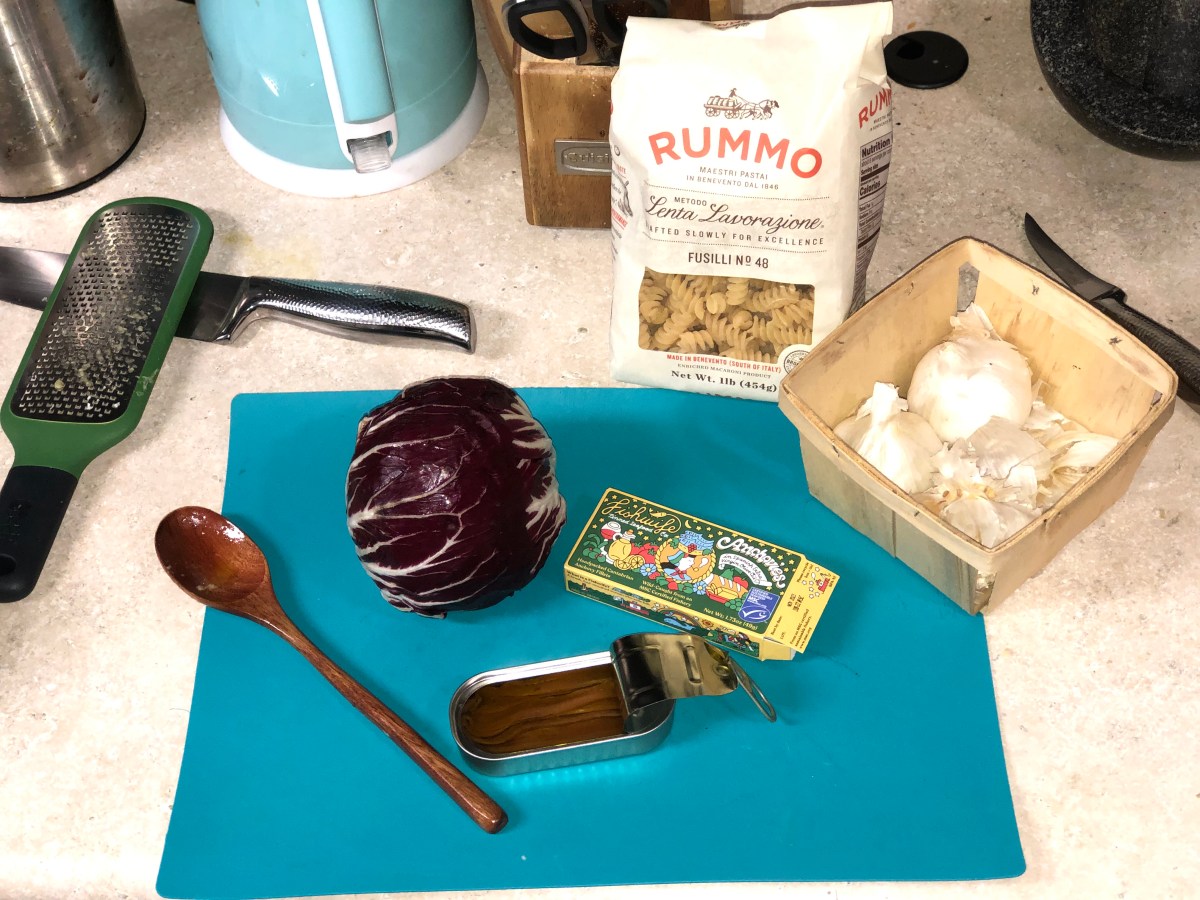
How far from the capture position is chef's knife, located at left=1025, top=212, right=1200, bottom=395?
0.94 m

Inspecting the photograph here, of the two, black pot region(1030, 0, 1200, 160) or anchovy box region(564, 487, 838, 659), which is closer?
anchovy box region(564, 487, 838, 659)

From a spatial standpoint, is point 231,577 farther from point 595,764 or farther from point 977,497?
point 977,497

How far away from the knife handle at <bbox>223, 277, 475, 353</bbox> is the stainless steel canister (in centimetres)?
23

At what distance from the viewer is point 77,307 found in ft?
3.35

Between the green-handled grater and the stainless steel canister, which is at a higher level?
the stainless steel canister

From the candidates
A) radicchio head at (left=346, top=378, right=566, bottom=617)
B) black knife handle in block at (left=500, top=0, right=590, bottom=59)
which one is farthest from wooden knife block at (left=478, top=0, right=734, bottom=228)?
radicchio head at (left=346, top=378, right=566, bottom=617)

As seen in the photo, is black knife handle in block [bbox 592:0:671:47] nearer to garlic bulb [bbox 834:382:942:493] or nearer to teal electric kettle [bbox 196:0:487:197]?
teal electric kettle [bbox 196:0:487:197]

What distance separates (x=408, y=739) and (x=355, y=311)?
1.21ft

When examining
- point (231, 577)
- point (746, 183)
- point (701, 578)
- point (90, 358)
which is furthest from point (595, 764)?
point (90, 358)

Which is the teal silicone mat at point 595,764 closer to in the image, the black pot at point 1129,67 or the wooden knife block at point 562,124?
the wooden knife block at point 562,124

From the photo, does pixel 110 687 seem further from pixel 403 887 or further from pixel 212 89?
pixel 212 89

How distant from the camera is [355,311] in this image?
1.02 meters

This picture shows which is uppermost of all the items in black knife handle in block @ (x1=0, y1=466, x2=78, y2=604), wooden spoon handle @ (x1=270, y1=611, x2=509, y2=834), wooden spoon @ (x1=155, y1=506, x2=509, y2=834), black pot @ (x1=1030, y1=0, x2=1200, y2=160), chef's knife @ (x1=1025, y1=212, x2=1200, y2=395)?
black pot @ (x1=1030, y1=0, x2=1200, y2=160)

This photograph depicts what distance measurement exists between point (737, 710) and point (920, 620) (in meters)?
0.15
